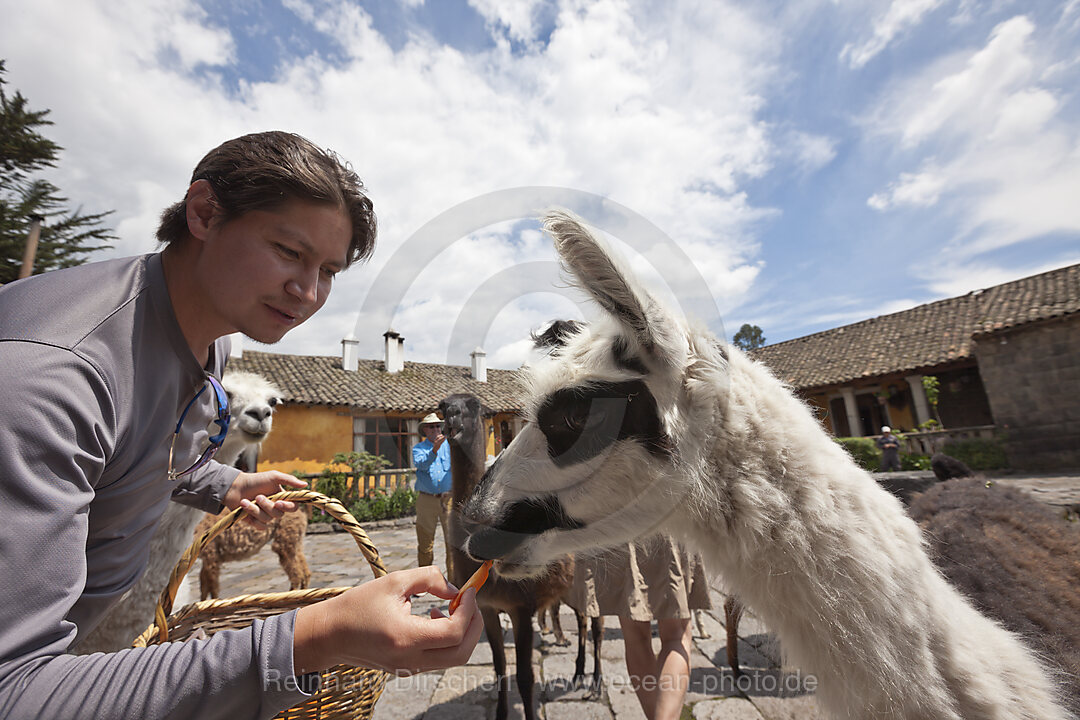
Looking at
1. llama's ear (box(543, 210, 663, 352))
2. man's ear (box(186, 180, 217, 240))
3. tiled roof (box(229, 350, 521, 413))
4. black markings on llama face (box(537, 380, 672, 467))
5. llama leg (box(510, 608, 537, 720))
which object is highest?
tiled roof (box(229, 350, 521, 413))

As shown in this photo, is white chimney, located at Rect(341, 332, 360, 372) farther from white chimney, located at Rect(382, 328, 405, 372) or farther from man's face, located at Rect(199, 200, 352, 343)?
man's face, located at Rect(199, 200, 352, 343)

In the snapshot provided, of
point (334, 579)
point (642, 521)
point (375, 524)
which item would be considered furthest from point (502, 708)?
point (375, 524)

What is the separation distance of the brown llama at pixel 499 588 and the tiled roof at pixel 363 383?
1207 centimetres

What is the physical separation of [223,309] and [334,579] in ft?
22.5

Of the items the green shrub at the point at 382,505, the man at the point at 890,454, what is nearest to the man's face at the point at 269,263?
the green shrub at the point at 382,505

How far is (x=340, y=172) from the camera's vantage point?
4.92 ft

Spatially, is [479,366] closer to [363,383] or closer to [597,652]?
[363,383]

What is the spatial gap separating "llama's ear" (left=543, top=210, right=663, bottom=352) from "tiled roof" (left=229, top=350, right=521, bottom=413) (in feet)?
47.8

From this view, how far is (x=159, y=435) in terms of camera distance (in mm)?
1332

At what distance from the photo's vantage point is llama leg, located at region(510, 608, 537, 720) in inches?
121

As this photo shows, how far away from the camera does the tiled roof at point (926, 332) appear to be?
16.1 m

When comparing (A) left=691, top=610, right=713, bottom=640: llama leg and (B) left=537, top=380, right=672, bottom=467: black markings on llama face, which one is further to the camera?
(A) left=691, top=610, right=713, bottom=640: llama leg

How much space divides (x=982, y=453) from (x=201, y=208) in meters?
18.7

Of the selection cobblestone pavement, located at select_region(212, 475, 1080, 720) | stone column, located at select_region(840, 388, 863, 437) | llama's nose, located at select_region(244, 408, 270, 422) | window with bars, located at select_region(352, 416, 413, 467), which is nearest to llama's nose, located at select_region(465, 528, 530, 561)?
cobblestone pavement, located at select_region(212, 475, 1080, 720)
